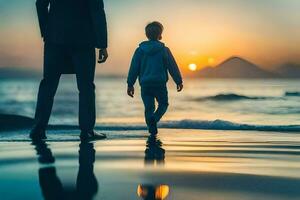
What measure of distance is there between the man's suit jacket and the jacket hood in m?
2.22

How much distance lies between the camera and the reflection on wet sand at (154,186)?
289 cm

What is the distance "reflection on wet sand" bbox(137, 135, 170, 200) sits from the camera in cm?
289

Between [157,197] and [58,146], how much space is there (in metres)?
2.88

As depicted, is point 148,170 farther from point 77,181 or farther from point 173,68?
point 173,68

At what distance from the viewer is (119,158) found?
4.56 m

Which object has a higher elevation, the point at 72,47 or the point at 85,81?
the point at 72,47

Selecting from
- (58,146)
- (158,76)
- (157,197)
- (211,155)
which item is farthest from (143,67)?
(157,197)

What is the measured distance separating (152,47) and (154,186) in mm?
5771

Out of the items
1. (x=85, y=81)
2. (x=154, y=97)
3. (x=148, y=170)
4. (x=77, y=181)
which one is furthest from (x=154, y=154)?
(x=154, y=97)

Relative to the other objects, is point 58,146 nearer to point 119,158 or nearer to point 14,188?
point 119,158

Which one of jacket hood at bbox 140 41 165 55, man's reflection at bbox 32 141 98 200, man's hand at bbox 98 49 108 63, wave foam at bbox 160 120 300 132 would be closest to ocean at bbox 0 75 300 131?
wave foam at bbox 160 120 300 132

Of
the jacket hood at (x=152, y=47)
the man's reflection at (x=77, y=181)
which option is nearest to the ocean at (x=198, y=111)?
the jacket hood at (x=152, y=47)

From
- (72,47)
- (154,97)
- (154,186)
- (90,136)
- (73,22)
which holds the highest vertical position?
(73,22)

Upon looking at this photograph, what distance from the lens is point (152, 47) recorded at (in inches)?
347
